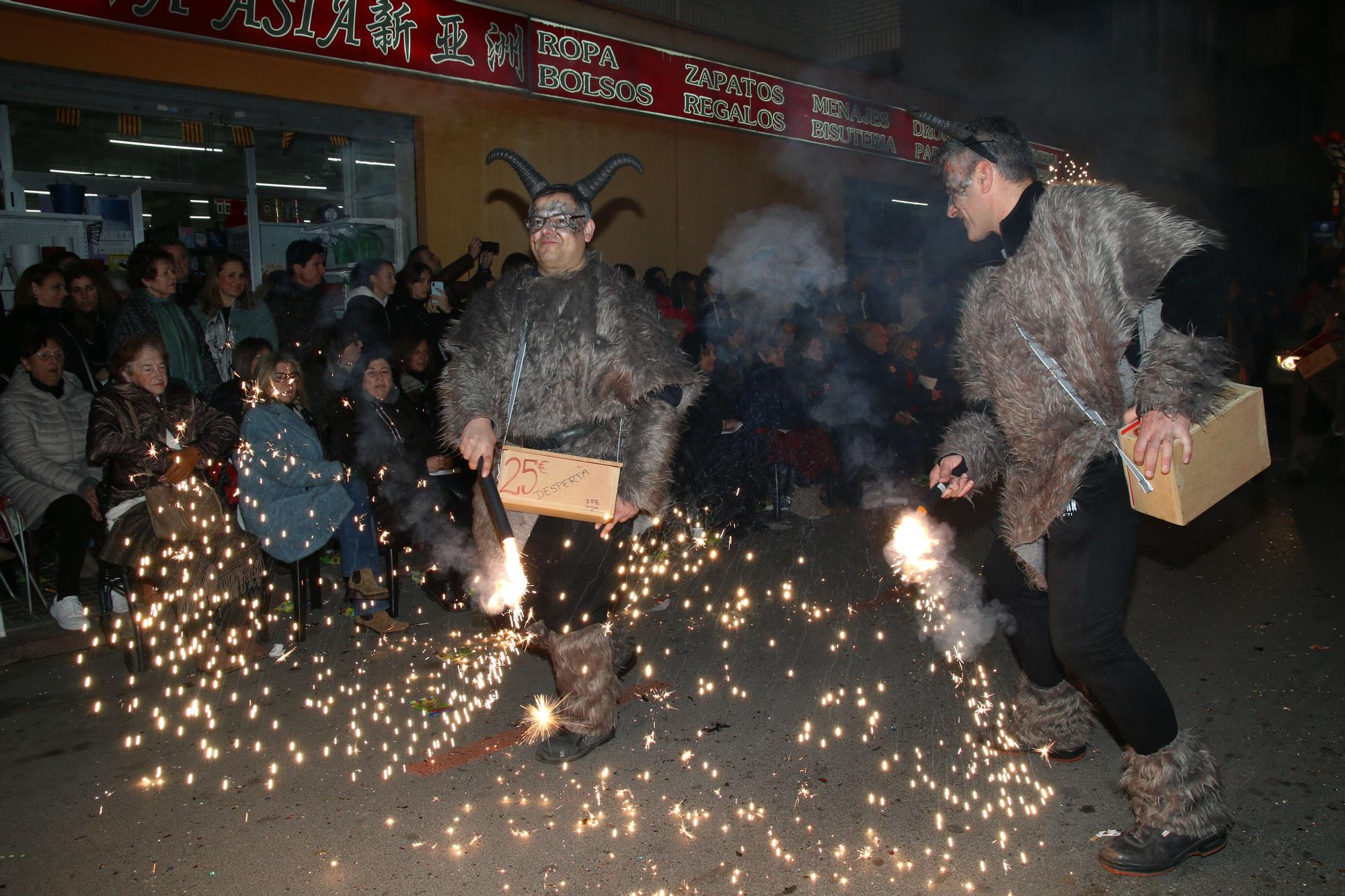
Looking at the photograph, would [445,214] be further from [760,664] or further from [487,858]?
[487,858]

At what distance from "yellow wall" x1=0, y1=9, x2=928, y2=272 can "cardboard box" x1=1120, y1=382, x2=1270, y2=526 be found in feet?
25.3

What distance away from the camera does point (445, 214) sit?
9.48m

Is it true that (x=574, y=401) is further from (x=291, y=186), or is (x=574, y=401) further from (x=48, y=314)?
(x=291, y=186)

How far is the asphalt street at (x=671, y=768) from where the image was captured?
2.84m

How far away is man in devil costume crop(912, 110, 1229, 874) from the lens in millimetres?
2588

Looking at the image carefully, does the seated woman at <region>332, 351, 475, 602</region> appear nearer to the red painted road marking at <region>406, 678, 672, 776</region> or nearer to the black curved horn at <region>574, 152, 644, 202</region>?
the red painted road marking at <region>406, 678, 672, 776</region>

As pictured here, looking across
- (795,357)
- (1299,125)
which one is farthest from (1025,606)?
(1299,125)

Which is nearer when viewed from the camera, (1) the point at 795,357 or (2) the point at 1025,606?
(2) the point at 1025,606

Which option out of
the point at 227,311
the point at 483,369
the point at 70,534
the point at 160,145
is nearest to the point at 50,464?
the point at 70,534

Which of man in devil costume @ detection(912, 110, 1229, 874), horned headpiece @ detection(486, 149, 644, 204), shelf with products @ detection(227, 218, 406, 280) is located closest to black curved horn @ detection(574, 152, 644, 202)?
horned headpiece @ detection(486, 149, 644, 204)

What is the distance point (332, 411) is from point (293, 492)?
627 millimetres

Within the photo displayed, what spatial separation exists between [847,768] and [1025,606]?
856 millimetres

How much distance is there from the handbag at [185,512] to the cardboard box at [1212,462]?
396 cm

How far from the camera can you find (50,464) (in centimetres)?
519
